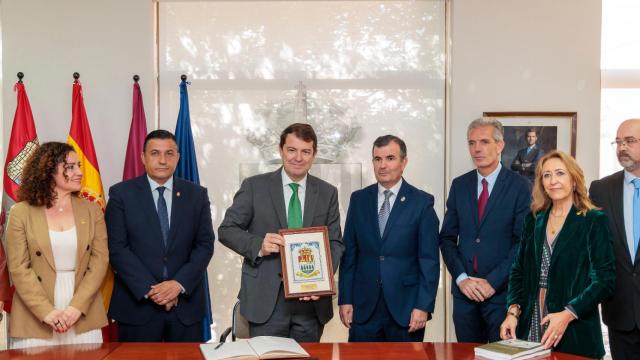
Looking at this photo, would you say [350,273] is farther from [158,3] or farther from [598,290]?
[158,3]

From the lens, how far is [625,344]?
356cm

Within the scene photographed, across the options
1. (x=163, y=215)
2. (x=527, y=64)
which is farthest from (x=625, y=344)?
(x=163, y=215)

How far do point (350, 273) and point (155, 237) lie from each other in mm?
1158

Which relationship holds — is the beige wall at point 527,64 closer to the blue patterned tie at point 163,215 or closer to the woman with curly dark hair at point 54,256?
the blue patterned tie at point 163,215

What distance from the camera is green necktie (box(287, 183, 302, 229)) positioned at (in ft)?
Result: 11.5

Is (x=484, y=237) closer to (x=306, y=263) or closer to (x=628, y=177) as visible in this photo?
(x=628, y=177)

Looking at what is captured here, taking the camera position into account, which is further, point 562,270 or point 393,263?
point 393,263

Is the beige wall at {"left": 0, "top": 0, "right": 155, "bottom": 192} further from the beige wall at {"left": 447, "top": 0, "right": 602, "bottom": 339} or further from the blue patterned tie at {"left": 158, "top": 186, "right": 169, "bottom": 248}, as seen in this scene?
the beige wall at {"left": 447, "top": 0, "right": 602, "bottom": 339}

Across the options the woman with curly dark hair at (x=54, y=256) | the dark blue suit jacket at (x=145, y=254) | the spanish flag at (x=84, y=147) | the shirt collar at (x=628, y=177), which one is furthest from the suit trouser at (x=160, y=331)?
the shirt collar at (x=628, y=177)

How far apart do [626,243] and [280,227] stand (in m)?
1.93

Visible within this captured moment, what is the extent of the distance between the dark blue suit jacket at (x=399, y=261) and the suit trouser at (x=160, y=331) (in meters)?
0.92

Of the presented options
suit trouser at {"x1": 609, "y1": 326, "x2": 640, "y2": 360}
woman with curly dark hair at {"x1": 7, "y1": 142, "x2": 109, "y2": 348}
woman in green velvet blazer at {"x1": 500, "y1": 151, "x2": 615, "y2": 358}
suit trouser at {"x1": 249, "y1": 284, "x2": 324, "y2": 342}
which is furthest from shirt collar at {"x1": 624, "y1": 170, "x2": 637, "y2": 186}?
woman with curly dark hair at {"x1": 7, "y1": 142, "x2": 109, "y2": 348}

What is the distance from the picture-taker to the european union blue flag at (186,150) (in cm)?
490

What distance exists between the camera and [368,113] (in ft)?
17.6
